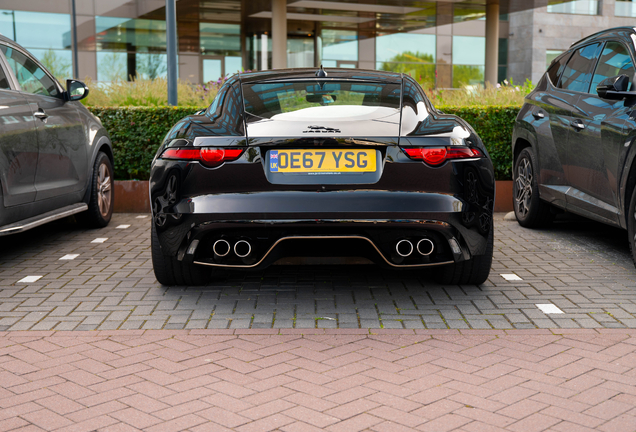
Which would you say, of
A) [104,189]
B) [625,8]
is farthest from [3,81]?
[625,8]

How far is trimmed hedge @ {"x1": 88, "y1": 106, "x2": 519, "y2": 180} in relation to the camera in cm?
871

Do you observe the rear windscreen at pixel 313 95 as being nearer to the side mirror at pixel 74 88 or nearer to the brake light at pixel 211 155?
the brake light at pixel 211 155

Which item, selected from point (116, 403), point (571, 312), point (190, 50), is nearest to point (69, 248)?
point (116, 403)

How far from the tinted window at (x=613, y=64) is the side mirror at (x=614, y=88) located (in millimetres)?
243

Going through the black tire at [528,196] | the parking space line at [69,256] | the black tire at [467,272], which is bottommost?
the parking space line at [69,256]

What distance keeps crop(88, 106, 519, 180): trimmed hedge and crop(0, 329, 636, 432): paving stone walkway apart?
5.01 m

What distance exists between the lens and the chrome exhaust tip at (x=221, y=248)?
4.19m

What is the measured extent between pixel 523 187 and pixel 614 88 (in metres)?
2.22

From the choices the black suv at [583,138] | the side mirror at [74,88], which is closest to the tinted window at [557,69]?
the black suv at [583,138]

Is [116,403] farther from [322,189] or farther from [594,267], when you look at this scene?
[594,267]

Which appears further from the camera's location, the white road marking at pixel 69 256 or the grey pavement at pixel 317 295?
the white road marking at pixel 69 256

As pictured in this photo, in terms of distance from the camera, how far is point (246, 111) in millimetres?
4379

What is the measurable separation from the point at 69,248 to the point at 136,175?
2.62m

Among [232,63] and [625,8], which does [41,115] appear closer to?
[232,63]
